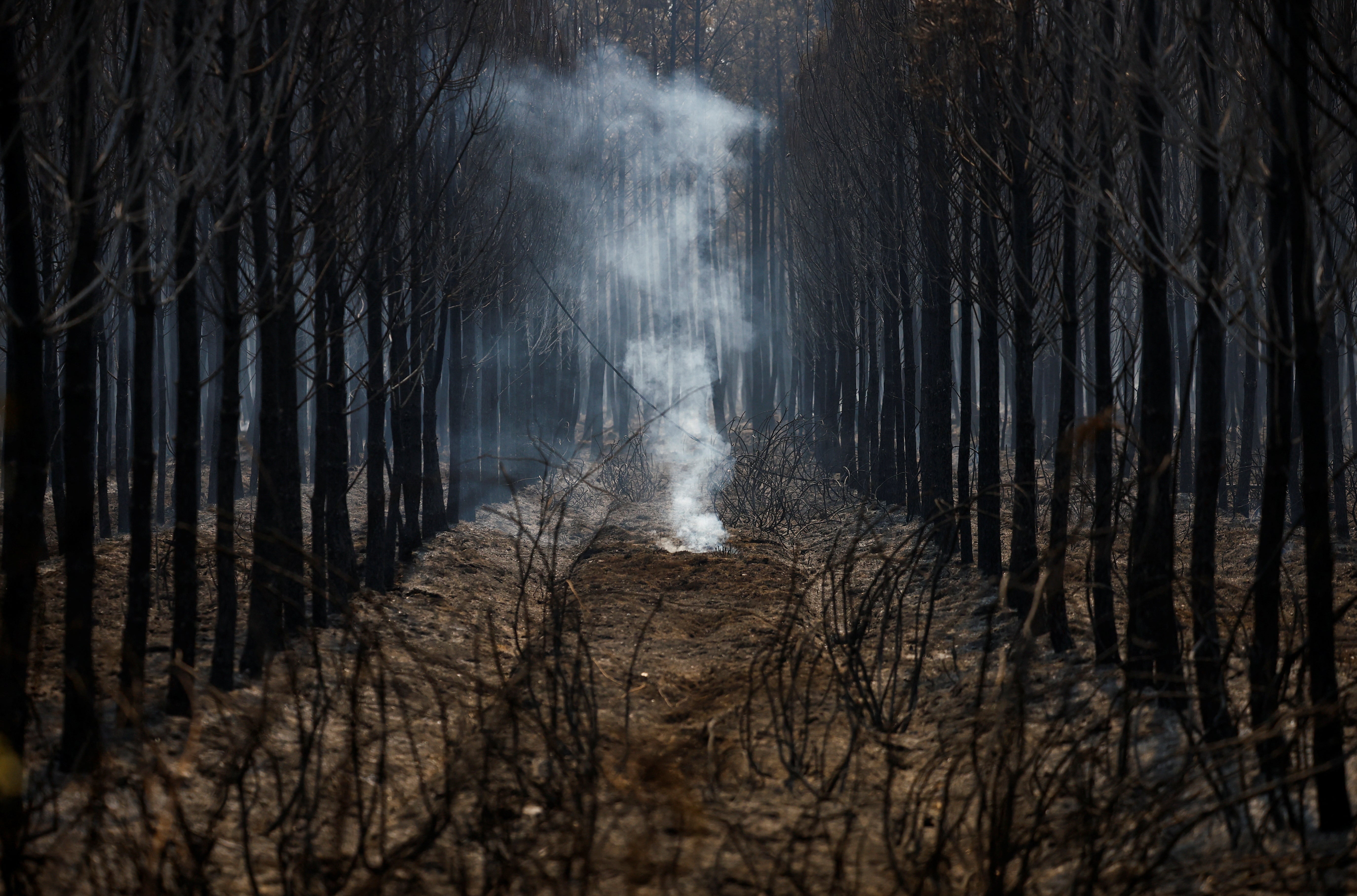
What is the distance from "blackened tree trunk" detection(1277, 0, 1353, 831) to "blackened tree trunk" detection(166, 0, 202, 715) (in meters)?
4.24

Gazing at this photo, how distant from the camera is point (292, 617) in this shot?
21.1 feet

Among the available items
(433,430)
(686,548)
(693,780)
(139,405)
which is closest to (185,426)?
(139,405)

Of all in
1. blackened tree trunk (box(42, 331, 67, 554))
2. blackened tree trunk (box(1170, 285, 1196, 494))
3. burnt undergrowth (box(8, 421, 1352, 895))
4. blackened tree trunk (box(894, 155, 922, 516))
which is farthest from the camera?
blackened tree trunk (box(1170, 285, 1196, 494))

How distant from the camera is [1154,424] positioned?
4.34 m

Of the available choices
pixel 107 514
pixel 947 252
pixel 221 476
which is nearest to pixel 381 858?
pixel 221 476

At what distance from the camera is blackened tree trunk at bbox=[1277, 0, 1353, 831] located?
2.79 metres

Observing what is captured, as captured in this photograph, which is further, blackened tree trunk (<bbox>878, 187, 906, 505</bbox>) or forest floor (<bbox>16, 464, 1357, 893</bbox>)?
blackened tree trunk (<bbox>878, 187, 906, 505</bbox>)

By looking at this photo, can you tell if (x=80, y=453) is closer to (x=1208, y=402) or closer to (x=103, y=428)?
(x=1208, y=402)

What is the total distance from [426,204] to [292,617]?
4.41 meters

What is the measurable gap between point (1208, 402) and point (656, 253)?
1041 inches

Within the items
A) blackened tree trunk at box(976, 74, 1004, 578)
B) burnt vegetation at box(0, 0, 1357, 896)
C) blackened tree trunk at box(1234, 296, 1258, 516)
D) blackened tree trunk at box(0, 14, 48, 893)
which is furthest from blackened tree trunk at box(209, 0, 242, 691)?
blackened tree trunk at box(1234, 296, 1258, 516)

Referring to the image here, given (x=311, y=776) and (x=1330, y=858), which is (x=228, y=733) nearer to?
(x=311, y=776)

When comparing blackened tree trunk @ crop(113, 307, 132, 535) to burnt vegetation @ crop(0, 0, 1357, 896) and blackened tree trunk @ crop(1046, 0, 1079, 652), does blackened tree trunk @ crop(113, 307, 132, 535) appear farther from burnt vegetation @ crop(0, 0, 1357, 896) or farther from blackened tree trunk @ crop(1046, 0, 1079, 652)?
blackened tree trunk @ crop(1046, 0, 1079, 652)

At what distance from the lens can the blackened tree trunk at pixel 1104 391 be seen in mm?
4777
